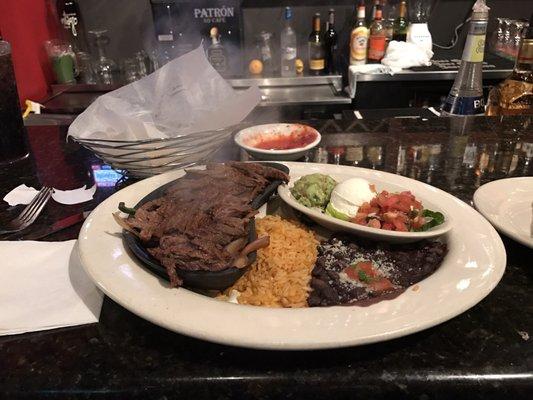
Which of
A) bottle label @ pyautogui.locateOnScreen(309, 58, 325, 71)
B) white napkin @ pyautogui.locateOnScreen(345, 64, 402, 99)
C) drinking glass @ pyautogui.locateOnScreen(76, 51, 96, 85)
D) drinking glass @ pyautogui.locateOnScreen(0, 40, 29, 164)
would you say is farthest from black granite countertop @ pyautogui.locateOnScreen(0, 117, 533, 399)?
drinking glass @ pyautogui.locateOnScreen(76, 51, 96, 85)

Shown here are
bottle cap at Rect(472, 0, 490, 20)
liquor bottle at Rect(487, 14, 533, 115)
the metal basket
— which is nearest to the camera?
the metal basket

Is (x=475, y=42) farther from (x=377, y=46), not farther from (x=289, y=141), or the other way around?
(x=377, y=46)

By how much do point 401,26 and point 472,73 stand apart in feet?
7.42

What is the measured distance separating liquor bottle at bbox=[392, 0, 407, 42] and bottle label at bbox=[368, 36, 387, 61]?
0.26 m

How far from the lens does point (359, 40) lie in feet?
12.4

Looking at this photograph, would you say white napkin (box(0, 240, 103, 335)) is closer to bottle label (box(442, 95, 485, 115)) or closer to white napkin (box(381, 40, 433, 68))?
bottle label (box(442, 95, 485, 115))

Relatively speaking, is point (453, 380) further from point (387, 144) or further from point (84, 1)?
point (84, 1)

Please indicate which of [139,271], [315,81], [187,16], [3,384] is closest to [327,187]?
[139,271]

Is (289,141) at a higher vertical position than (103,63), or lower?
higher

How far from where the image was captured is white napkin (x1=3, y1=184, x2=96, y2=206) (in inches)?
55.5

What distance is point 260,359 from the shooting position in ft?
2.66

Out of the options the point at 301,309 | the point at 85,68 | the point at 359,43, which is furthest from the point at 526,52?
the point at 85,68

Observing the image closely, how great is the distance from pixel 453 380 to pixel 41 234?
40.1 inches

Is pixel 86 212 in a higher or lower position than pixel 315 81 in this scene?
higher
